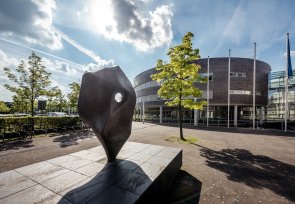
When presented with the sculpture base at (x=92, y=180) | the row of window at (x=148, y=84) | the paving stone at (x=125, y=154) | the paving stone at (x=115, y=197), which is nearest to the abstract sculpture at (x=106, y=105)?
the paving stone at (x=125, y=154)

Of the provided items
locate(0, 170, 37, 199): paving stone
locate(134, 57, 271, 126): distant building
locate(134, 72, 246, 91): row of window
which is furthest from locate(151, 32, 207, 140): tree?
locate(134, 57, 271, 126): distant building

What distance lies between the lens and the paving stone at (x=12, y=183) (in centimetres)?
360

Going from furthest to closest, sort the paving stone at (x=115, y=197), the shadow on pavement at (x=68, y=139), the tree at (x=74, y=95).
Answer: the tree at (x=74, y=95), the shadow on pavement at (x=68, y=139), the paving stone at (x=115, y=197)

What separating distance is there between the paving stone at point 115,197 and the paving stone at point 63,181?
1.03 meters

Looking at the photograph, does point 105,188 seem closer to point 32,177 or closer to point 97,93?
point 32,177

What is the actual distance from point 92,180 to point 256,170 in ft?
21.7

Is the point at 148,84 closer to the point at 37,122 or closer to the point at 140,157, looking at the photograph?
the point at 37,122

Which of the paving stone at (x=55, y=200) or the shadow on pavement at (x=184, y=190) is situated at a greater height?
the paving stone at (x=55, y=200)

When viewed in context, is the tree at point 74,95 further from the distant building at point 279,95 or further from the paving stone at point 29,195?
the distant building at point 279,95

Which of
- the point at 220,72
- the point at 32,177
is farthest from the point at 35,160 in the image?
the point at 220,72

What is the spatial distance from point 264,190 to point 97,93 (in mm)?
6158

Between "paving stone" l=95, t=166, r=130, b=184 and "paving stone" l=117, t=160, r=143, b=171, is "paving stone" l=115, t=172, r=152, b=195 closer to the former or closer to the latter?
"paving stone" l=95, t=166, r=130, b=184

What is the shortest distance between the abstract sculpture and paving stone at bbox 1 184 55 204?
1980 millimetres

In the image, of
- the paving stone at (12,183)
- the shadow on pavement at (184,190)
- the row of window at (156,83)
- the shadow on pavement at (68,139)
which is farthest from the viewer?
the row of window at (156,83)
